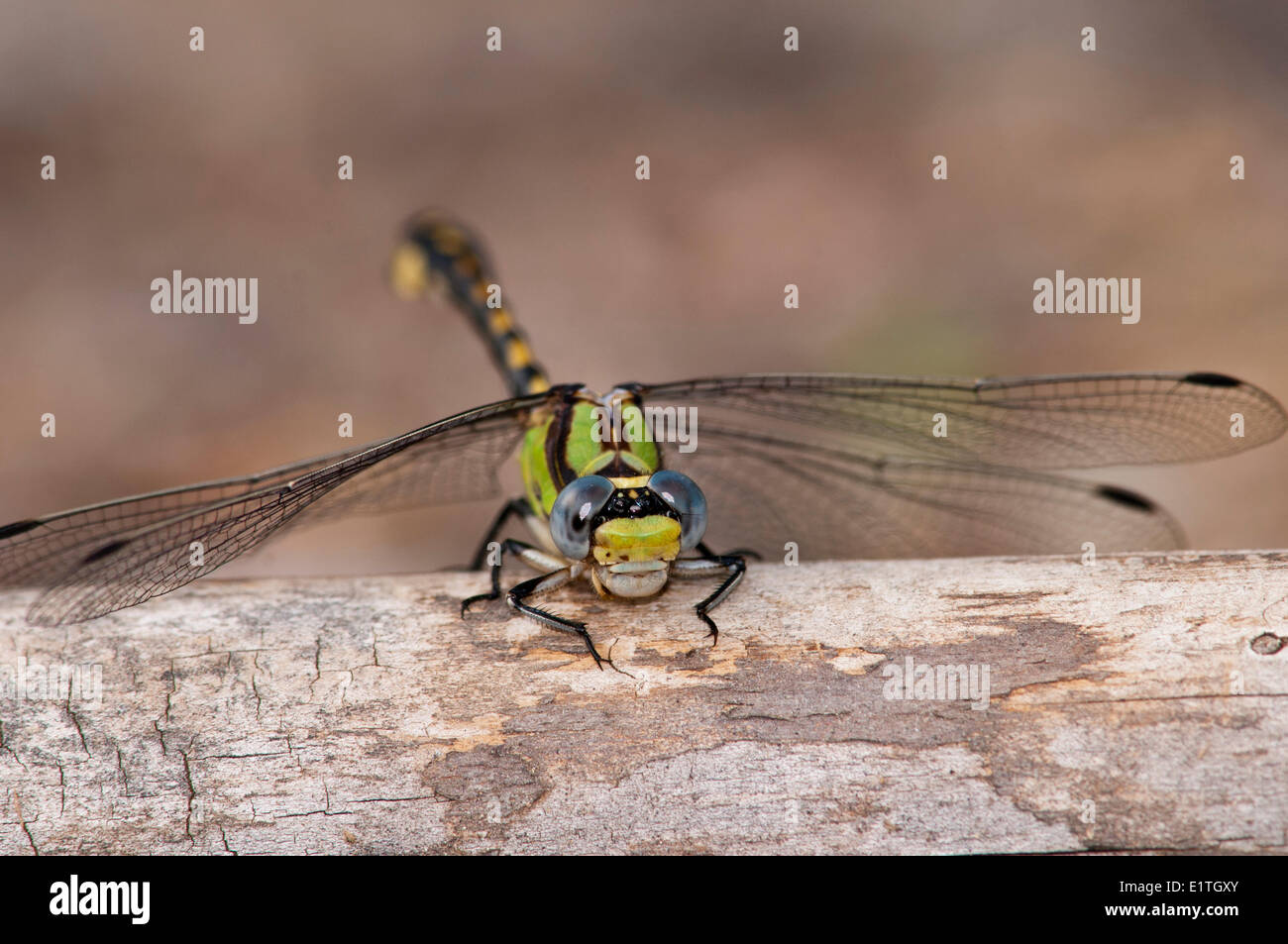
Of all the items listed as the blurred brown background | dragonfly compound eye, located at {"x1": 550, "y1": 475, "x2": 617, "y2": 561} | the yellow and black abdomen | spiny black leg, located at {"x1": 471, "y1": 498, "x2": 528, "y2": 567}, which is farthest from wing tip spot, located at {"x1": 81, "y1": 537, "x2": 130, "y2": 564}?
the blurred brown background

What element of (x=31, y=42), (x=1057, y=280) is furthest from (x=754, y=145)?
(x=31, y=42)

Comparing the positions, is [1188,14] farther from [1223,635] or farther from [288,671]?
[288,671]

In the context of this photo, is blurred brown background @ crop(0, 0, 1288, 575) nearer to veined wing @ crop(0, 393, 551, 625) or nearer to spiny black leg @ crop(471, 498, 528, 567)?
spiny black leg @ crop(471, 498, 528, 567)

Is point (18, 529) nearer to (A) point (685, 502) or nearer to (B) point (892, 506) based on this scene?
(A) point (685, 502)

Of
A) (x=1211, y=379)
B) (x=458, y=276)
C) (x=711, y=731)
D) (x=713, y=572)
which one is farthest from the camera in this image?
(x=458, y=276)

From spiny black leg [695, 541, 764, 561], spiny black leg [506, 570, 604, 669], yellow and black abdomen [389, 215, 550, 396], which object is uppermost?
yellow and black abdomen [389, 215, 550, 396]

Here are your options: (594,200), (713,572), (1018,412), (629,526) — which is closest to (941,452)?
(1018,412)
